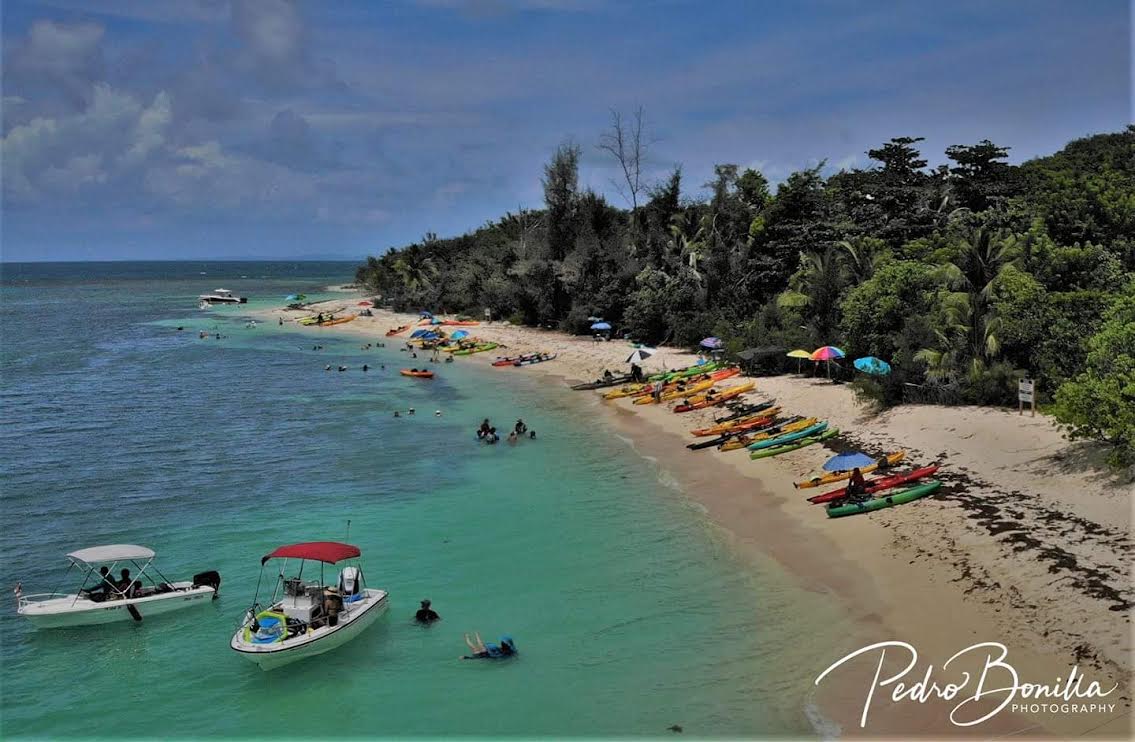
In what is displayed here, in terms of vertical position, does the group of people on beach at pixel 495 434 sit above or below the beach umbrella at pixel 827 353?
below

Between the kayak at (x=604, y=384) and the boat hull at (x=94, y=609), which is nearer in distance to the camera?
the boat hull at (x=94, y=609)

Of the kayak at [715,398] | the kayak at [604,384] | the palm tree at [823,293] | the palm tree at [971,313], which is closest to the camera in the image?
the palm tree at [971,313]

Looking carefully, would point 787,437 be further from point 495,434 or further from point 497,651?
point 497,651

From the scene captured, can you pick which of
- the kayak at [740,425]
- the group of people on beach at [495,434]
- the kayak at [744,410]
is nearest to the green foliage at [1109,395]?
the kayak at [740,425]

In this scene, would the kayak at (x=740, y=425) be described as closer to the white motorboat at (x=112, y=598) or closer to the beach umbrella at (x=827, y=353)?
the beach umbrella at (x=827, y=353)

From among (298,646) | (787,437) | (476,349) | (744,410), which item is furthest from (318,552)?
(476,349)

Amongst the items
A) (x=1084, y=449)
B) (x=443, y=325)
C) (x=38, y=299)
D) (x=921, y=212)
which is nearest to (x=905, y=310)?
(x=1084, y=449)

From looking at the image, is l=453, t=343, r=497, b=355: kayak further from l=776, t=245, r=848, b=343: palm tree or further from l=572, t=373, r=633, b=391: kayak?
l=776, t=245, r=848, b=343: palm tree
